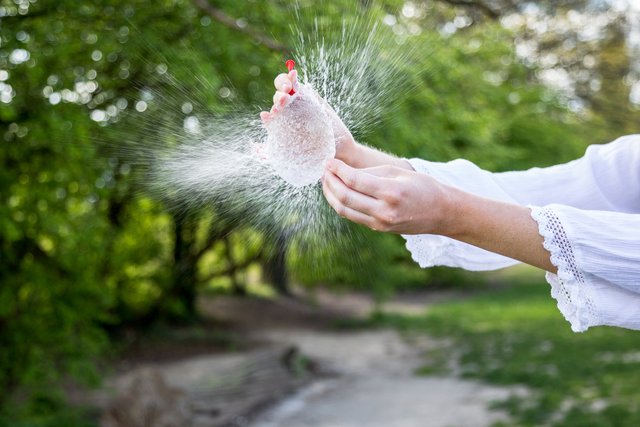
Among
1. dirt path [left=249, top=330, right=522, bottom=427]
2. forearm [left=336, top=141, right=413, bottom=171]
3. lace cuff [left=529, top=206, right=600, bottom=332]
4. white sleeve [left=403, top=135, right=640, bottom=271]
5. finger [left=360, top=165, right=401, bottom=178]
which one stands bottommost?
lace cuff [left=529, top=206, right=600, bottom=332]

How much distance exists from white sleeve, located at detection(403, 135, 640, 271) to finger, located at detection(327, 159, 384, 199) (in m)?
0.56

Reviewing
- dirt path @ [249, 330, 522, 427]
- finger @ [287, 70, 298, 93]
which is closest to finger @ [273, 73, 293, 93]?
finger @ [287, 70, 298, 93]

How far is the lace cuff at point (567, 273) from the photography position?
168 centimetres

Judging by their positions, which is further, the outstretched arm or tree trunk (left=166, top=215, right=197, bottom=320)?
tree trunk (left=166, top=215, right=197, bottom=320)

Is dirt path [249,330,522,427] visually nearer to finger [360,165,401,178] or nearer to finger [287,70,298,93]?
finger [287,70,298,93]

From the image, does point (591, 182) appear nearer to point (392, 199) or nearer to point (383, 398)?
point (392, 199)

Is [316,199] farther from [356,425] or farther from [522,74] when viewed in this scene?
[522,74]

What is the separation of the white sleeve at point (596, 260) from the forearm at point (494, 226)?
0.03m

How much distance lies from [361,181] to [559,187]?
0.86 m

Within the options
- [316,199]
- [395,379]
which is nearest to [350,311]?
[395,379]

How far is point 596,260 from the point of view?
5.52 feet

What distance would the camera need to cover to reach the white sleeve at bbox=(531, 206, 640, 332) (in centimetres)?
167

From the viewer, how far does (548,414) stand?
7.18 m

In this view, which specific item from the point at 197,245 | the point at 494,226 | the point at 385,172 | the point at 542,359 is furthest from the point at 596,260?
the point at 197,245
